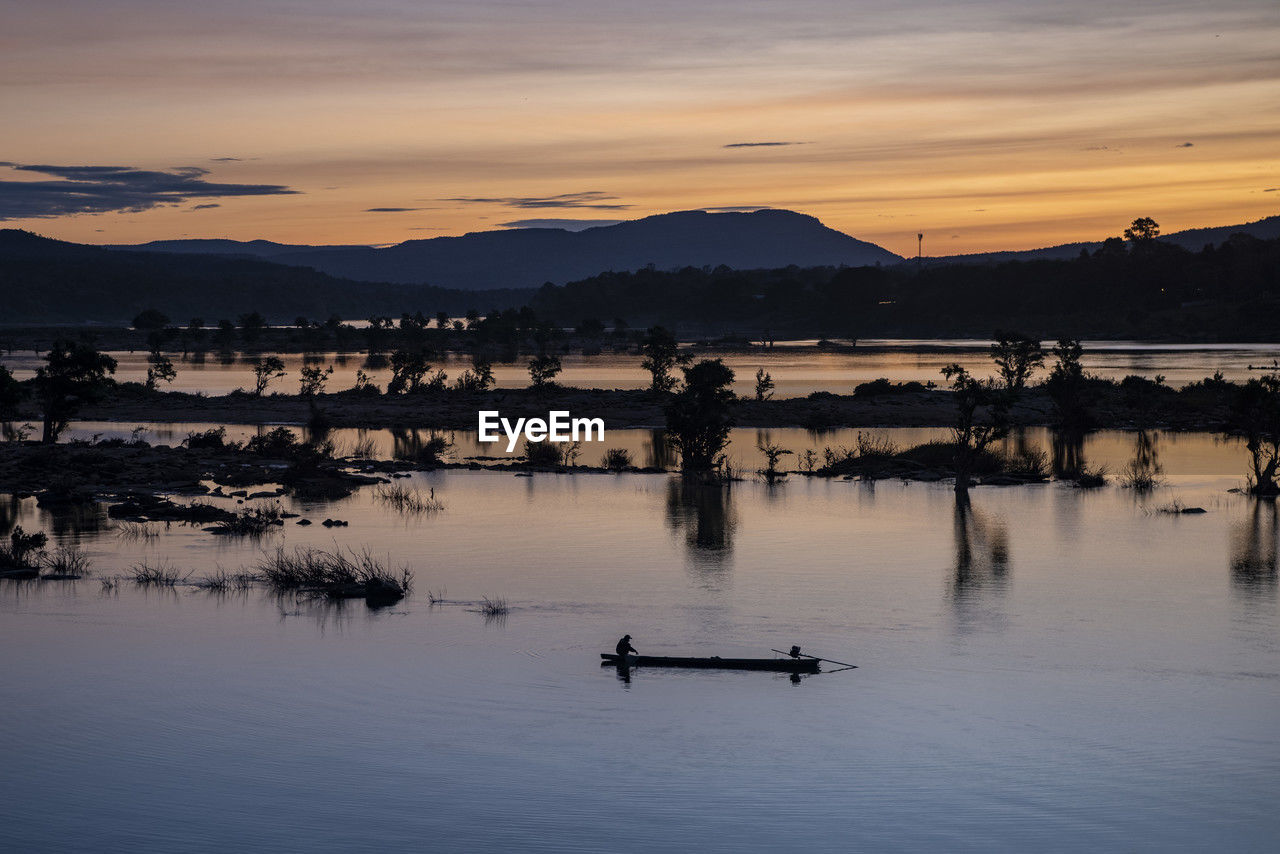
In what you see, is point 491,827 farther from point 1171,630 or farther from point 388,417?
point 388,417

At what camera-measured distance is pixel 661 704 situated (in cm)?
1750

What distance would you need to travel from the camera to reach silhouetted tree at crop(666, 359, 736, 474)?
40.2 meters

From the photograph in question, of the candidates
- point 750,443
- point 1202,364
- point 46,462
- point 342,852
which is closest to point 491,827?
point 342,852

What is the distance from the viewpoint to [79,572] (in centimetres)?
2520

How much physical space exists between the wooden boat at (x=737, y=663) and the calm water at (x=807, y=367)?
50188mm

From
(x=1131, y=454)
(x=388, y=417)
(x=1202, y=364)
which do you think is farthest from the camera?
(x=1202, y=364)

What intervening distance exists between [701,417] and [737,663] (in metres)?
22.3

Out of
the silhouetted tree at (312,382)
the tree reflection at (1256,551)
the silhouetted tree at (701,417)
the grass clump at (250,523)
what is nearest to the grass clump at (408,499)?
the grass clump at (250,523)

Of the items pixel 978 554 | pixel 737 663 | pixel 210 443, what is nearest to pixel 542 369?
pixel 210 443

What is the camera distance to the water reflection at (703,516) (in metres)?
28.3

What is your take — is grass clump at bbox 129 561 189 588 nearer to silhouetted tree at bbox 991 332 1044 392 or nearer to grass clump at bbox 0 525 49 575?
grass clump at bbox 0 525 49 575

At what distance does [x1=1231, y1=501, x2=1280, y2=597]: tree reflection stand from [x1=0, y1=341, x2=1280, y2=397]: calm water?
36.3m

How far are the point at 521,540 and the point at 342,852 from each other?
52.2ft

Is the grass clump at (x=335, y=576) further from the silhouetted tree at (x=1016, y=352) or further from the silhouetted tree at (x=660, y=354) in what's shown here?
the silhouetted tree at (x=1016, y=352)
